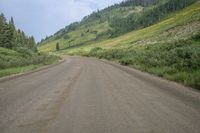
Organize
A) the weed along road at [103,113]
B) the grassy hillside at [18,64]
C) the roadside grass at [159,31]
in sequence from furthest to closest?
the roadside grass at [159,31], the grassy hillside at [18,64], the weed along road at [103,113]

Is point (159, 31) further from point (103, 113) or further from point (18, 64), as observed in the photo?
point (103, 113)

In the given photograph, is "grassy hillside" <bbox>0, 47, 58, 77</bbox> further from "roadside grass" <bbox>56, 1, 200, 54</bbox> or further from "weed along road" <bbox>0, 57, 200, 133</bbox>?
"roadside grass" <bbox>56, 1, 200, 54</bbox>

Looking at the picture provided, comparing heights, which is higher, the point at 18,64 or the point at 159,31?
the point at 159,31

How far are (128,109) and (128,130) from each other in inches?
98.6

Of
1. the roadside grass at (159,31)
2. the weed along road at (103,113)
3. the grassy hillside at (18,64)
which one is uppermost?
the roadside grass at (159,31)

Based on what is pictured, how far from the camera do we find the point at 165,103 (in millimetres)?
10719

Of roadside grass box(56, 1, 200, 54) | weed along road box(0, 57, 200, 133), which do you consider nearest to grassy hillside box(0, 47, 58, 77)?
weed along road box(0, 57, 200, 133)

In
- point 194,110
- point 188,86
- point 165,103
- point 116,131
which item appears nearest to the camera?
point 116,131

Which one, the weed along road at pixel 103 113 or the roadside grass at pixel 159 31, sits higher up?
the roadside grass at pixel 159 31

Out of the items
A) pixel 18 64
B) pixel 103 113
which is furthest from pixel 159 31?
pixel 103 113

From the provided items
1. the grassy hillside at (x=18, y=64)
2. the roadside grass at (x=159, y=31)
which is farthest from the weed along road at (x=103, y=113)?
the roadside grass at (x=159, y=31)

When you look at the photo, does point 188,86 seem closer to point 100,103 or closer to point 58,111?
point 100,103

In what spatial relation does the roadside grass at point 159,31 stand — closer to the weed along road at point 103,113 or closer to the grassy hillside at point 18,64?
the grassy hillside at point 18,64

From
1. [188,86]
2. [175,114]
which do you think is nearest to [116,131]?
[175,114]
